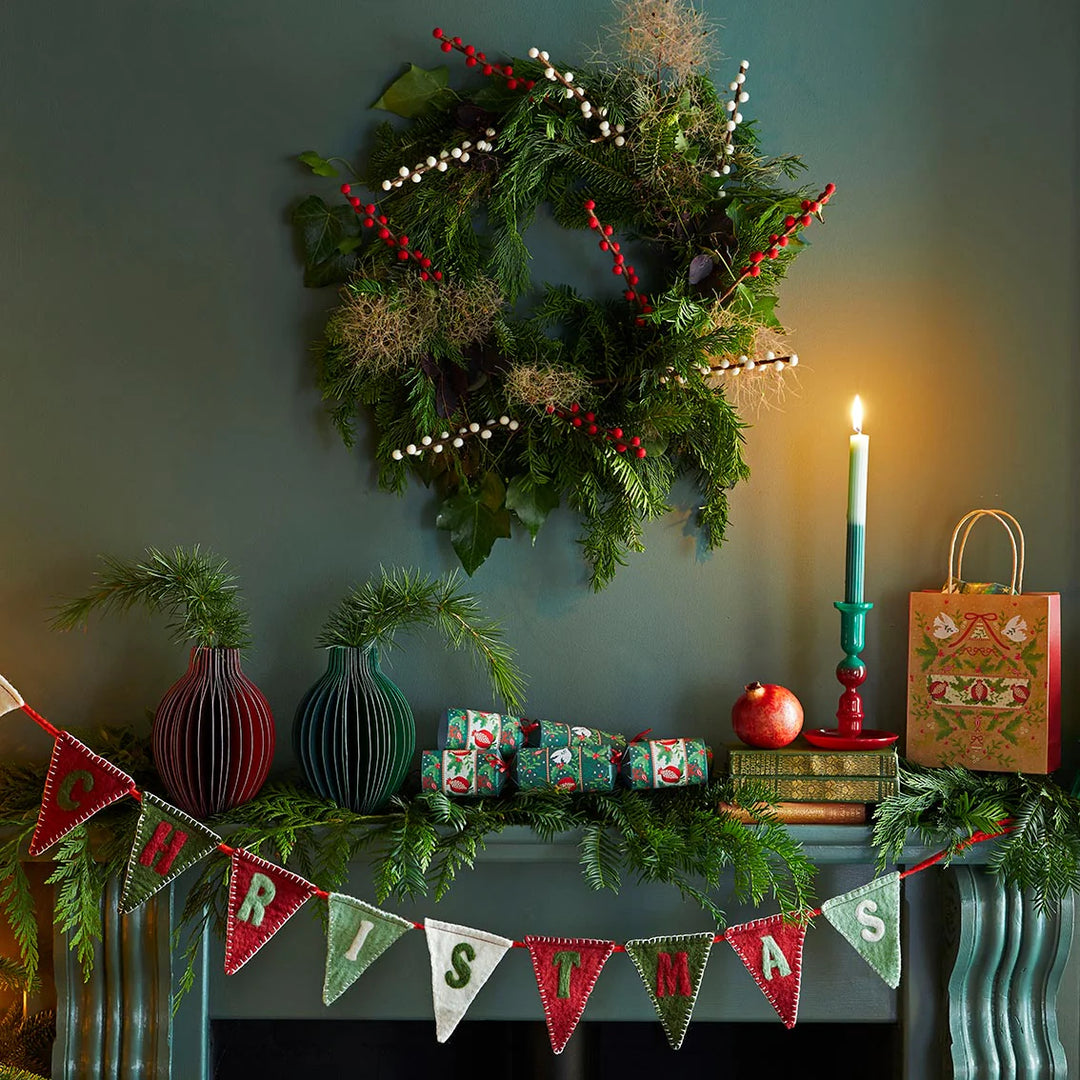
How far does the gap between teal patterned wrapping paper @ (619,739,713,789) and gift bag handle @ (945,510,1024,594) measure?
449 millimetres

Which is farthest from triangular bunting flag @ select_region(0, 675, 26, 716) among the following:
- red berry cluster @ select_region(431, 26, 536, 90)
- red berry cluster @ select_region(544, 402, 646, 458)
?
red berry cluster @ select_region(431, 26, 536, 90)

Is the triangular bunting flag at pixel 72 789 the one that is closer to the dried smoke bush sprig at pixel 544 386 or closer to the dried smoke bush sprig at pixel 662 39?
the dried smoke bush sprig at pixel 544 386

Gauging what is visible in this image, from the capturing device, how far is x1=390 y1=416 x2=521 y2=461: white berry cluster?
1.51m

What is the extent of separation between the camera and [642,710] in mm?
1595

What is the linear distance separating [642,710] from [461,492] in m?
0.44

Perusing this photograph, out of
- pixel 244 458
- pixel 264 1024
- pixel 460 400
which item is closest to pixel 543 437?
pixel 460 400

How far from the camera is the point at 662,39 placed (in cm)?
148

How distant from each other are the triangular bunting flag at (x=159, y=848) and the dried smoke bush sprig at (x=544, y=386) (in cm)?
73

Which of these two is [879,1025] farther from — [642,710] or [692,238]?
[692,238]

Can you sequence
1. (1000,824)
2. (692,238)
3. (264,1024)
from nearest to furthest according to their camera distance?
(1000,824)
(692,238)
(264,1024)

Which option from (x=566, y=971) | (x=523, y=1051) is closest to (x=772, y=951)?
(x=566, y=971)

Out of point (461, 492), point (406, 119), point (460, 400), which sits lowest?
point (461, 492)

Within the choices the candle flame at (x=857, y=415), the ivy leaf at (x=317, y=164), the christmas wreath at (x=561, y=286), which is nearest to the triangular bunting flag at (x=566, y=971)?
the christmas wreath at (x=561, y=286)

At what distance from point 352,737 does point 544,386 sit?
0.57 metres
